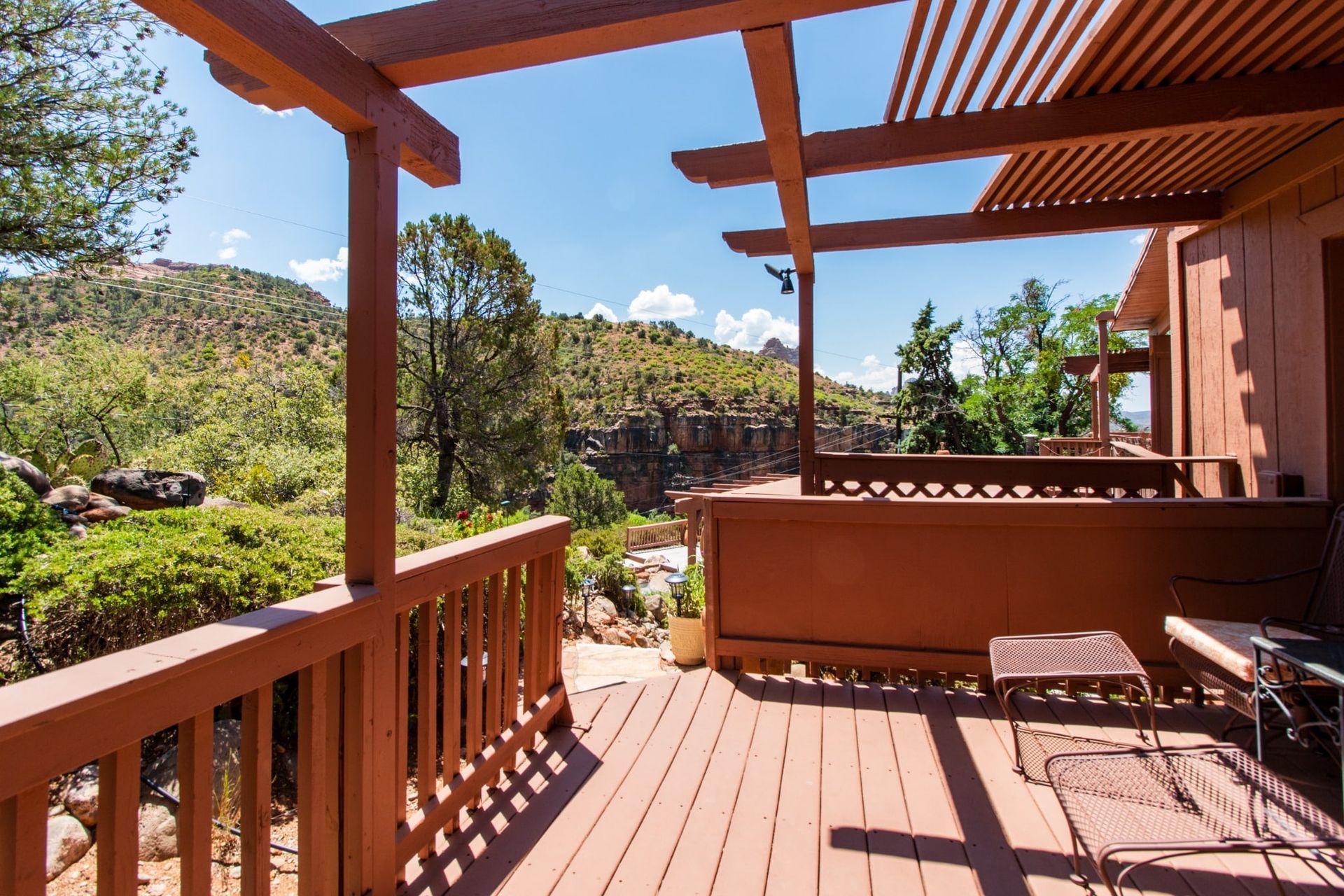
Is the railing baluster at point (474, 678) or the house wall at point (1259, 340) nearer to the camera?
the railing baluster at point (474, 678)

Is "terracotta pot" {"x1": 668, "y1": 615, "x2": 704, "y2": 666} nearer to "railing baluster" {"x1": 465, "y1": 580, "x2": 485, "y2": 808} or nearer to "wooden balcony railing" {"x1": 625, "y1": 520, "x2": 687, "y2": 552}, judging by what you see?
"railing baluster" {"x1": 465, "y1": 580, "x2": 485, "y2": 808}

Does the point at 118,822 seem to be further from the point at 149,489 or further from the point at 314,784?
the point at 149,489

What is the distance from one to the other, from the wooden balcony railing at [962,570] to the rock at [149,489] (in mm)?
8005

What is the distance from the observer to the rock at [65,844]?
8.91 feet

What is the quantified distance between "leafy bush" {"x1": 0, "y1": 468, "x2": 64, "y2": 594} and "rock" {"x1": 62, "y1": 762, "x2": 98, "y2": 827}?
1783 millimetres

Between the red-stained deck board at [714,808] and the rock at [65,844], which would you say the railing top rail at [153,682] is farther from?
the rock at [65,844]

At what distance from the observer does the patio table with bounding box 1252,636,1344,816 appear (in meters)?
1.70

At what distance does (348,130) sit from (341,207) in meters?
0.19

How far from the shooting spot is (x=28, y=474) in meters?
6.99

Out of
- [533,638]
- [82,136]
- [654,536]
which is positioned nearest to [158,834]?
[533,638]

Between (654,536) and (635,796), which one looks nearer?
(635,796)

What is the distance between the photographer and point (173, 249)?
7.13 meters

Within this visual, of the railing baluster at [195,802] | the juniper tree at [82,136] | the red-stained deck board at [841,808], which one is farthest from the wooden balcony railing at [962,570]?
the juniper tree at [82,136]

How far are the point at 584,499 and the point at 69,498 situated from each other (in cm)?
2028
